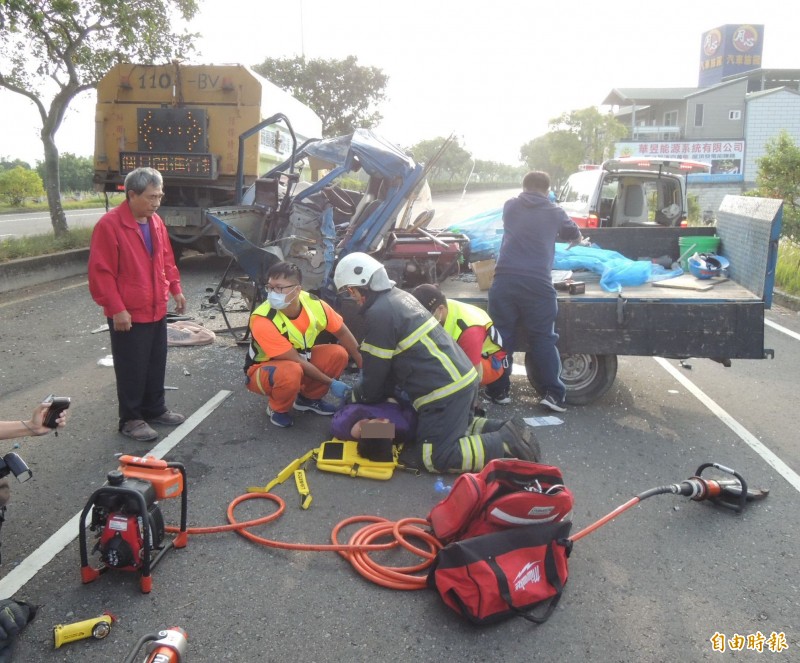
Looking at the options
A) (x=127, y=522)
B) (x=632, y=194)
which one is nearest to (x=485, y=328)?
(x=127, y=522)

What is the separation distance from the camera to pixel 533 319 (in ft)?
16.2

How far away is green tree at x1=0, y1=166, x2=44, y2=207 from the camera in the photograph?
26.3m

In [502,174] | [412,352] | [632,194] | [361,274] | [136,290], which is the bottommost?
[412,352]

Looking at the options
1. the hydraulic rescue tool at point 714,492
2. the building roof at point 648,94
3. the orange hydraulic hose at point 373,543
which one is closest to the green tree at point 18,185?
the orange hydraulic hose at point 373,543

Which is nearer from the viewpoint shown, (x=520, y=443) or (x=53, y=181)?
(x=520, y=443)

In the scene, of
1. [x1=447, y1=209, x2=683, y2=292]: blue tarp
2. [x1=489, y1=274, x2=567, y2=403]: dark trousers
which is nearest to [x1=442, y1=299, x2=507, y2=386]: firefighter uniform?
[x1=489, y1=274, x2=567, y2=403]: dark trousers

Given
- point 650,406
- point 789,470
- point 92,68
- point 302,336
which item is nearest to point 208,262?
point 92,68

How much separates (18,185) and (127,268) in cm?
2651

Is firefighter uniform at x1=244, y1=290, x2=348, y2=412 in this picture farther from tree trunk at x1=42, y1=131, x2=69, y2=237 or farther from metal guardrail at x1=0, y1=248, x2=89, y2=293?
→ tree trunk at x1=42, y1=131, x2=69, y2=237

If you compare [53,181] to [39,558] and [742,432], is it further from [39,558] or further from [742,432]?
[742,432]

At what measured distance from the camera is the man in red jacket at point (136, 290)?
4086 millimetres

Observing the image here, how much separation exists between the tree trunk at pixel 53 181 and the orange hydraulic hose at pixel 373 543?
9.76 meters

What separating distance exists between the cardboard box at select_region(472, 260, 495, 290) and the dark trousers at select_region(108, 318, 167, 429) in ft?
8.59

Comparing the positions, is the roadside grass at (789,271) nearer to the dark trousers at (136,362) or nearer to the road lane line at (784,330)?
the road lane line at (784,330)
